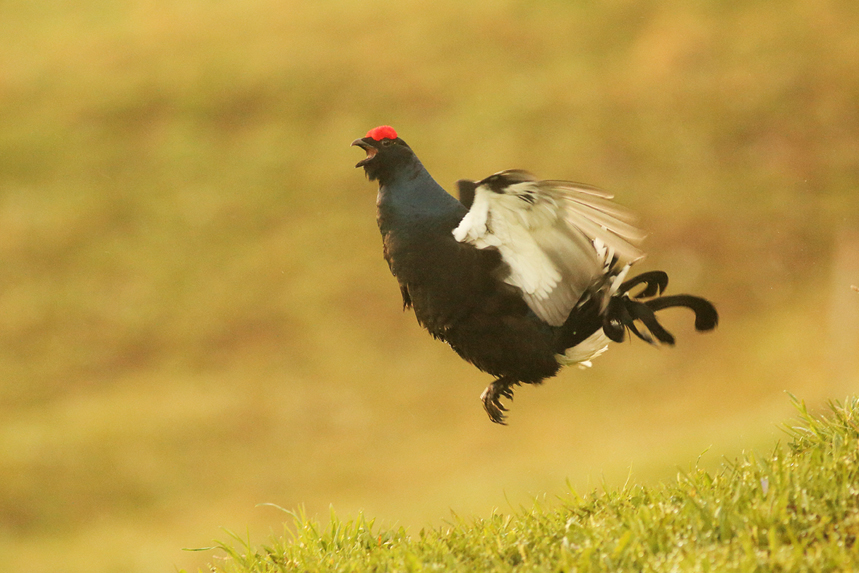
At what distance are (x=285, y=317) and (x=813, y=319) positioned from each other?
10.2m

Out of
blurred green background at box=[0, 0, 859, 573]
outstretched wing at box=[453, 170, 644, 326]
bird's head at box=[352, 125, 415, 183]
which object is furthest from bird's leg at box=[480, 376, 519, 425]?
blurred green background at box=[0, 0, 859, 573]

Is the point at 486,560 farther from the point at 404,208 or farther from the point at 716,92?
the point at 716,92

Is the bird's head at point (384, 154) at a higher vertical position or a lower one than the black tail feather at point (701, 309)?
higher

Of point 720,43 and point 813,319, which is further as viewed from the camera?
point 720,43

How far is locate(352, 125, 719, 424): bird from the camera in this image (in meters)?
5.34

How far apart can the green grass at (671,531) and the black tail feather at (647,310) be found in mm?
788

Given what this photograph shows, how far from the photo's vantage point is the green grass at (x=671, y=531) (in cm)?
391

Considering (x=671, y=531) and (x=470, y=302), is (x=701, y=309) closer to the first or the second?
(x=470, y=302)

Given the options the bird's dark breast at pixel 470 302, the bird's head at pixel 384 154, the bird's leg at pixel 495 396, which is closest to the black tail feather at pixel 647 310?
the bird's dark breast at pixel 470 302

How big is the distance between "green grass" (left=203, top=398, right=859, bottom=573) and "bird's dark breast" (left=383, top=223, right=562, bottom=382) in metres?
0.97

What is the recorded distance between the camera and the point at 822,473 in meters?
4.30

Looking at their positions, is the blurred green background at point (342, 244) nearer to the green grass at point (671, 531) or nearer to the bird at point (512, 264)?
the bird at point (512, 264)

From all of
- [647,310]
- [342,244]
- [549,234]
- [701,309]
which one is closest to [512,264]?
[549,234]

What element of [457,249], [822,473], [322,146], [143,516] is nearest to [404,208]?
[457,249]
